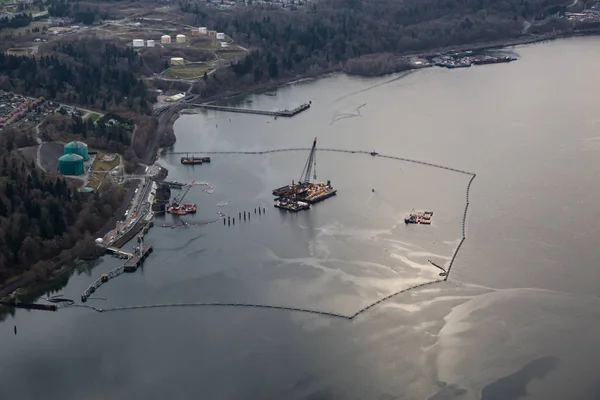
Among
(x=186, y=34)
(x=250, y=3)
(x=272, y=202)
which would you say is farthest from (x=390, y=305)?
(x=250, y=3)

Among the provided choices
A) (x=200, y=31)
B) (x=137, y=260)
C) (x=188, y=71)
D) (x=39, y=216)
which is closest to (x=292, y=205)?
(x=137, y=260)

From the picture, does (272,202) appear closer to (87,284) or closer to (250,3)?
→ (87,284)

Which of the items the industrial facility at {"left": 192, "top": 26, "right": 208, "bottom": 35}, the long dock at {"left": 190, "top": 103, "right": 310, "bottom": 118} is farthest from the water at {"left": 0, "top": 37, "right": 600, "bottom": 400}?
the industrial facility at {"left": 192, "top": 26, "right": 208, "bottom": 35}

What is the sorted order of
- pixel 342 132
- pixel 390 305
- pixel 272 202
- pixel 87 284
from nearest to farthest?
pixel 390 305
pixel 87 284
pixel 272 202
pixel 342 132

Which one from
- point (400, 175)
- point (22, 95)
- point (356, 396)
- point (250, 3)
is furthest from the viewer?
point (250, 3)

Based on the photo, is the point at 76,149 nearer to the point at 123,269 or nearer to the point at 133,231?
the point at 133,231

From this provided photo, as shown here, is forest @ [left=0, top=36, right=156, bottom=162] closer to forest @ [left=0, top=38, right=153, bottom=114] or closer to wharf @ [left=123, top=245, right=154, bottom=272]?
forest @ [left=0, top=38, right=153, bottom=114]

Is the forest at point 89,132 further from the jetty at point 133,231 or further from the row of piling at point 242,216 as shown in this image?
the row of piling at point 242,216
